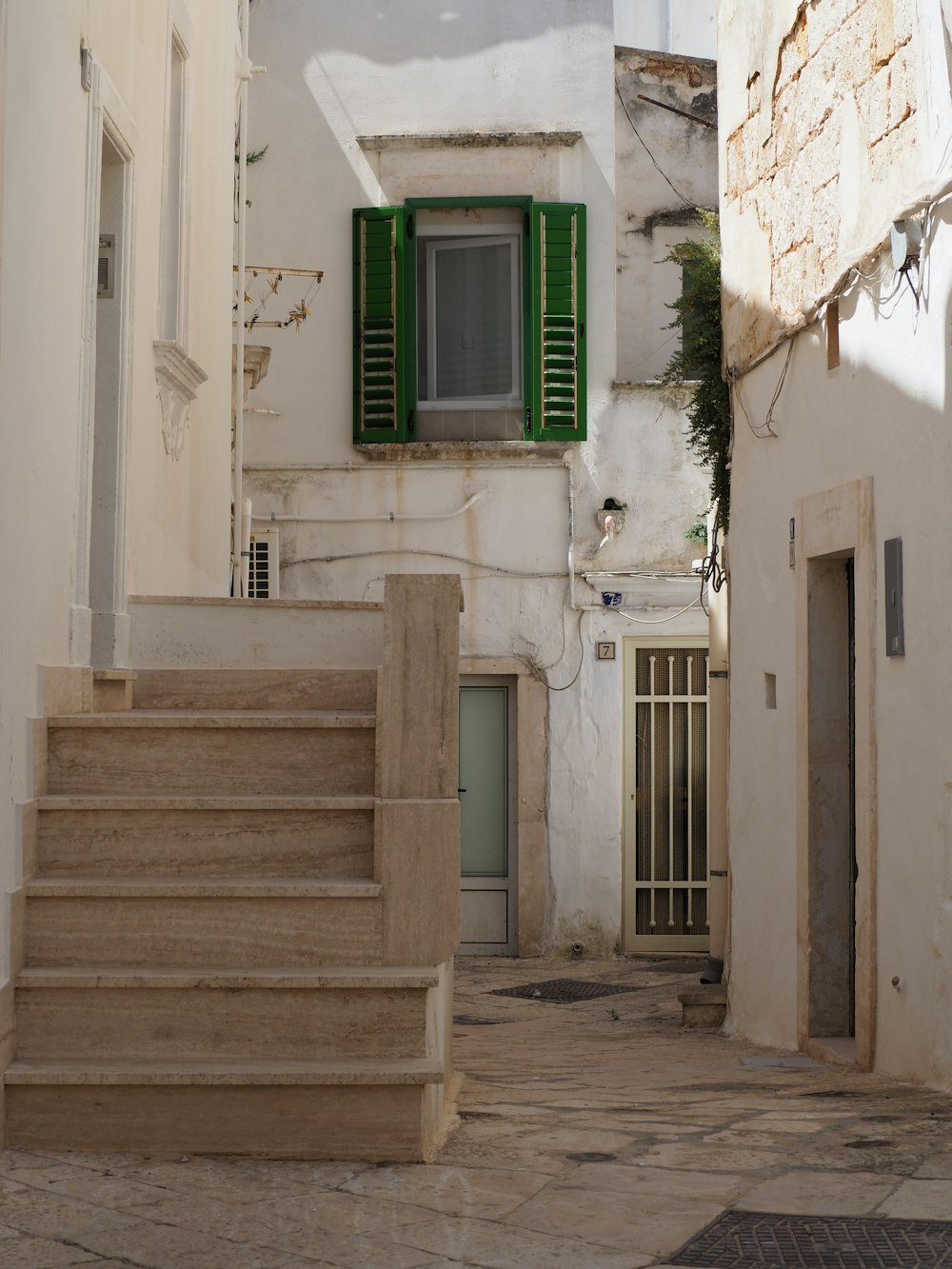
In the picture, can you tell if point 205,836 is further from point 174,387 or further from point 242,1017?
point 174,387

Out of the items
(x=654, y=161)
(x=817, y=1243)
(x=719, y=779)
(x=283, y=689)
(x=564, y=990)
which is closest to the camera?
(x=817, y=1243)

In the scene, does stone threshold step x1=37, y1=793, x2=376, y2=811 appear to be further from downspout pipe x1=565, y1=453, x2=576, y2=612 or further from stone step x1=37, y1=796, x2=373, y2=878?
downspout pipe x1=565, y1=453, x2=576, y2=612

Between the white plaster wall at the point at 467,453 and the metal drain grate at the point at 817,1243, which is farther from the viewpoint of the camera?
the white plaster wall at the point at 467,453

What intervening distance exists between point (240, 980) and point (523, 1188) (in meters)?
0.93

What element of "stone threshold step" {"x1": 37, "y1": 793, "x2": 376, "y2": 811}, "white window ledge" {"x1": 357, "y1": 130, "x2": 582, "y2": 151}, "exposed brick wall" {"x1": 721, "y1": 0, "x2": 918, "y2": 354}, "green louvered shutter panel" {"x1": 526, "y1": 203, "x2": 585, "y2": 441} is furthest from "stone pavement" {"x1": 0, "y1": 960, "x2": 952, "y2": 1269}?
"white window ledge" {"x1": 357, "y1": 130, "x2": 582, "y2": 151}

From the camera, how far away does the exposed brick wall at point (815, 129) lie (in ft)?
19.4

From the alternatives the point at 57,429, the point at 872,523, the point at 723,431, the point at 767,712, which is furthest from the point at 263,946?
the point at 723,431

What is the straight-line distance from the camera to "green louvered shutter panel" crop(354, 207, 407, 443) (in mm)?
12305

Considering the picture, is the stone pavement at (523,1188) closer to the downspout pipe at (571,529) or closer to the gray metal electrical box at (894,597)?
the gray metal electrical box at (894,597)

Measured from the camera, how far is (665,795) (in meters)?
12.5

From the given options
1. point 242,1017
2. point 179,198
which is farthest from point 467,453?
point 242,1017

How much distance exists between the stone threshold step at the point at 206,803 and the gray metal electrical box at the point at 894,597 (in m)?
2.37

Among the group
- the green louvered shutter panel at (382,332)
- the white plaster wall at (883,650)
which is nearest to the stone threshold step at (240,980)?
the white plaster wall at (883,650)

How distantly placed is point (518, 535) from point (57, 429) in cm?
782
